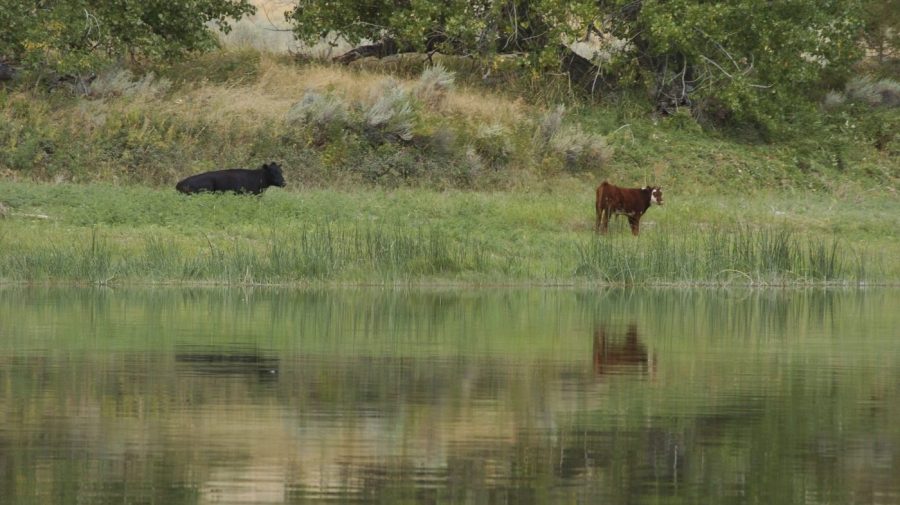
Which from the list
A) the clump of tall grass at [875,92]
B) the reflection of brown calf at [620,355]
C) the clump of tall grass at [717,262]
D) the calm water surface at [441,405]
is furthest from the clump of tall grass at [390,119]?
Answer: the reflection of brown calf at [620,355]

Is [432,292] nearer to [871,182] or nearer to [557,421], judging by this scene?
[557,421]

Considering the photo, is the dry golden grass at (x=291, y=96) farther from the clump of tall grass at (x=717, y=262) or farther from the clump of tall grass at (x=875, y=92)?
the clump of tall grass at (x=717, y=262)

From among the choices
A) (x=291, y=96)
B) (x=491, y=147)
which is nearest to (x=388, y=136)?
(x=491, y=147)

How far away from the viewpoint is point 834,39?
42.0 metres

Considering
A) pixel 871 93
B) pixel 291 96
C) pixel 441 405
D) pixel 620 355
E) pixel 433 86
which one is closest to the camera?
pixel 441 405

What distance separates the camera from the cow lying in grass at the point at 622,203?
1267 inches

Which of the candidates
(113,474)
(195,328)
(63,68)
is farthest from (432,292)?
(113,474)

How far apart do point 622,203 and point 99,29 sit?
1355 centimetres

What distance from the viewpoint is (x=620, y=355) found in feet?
59.2

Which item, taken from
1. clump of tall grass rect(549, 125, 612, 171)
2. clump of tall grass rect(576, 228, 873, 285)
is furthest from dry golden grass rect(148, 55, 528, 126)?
clump of tall grass rect(576, 228, 873, 285)

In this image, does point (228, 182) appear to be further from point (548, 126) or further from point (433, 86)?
point (548, 126)

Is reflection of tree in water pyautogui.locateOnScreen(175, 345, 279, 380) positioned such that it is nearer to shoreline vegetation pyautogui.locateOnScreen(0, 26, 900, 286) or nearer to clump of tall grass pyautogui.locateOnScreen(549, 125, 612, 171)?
shoreline vegetation pyautogui.locateOnScreen(0, 26, 900, 286)

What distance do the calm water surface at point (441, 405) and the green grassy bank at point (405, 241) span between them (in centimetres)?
Answer: 378

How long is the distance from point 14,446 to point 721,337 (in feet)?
35.6
